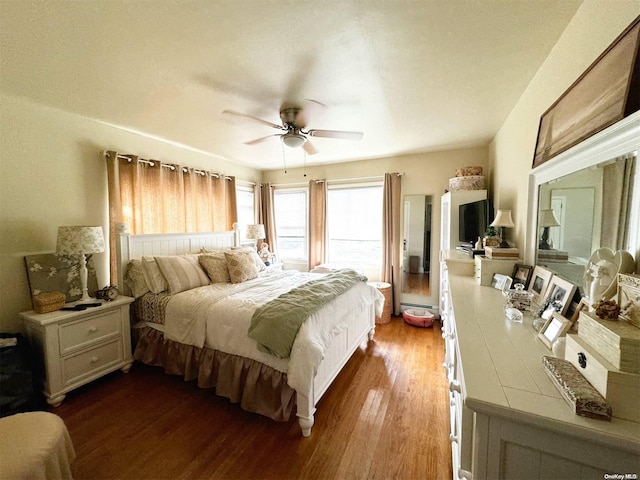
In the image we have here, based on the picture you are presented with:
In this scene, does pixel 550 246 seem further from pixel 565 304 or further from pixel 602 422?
pixel 602 422

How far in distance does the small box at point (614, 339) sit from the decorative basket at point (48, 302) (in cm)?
335

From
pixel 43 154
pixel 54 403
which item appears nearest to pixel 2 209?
pixel 43 154

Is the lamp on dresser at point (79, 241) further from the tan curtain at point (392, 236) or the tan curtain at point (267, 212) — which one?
the tan curtain at point (392, 236)

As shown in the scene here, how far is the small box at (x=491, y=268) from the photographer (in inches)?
73.0

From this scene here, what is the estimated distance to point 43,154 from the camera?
230cm

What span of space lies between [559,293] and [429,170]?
2941 mm

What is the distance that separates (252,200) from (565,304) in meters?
4.57

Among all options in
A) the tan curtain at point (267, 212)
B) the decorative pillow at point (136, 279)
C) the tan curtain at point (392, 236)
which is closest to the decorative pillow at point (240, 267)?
the decorative pillow at point (136, 279)

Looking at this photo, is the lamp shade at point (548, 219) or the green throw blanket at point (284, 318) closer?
the lamp shade at point (548, 219)

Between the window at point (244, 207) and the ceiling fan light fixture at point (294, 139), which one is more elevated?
the ceiling fan light fixture at point (294, 139)

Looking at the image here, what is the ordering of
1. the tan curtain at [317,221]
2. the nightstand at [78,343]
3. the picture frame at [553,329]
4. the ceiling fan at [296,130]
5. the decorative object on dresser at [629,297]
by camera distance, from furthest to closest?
the tan curtain at [317,221] → the ceiling fan at [296,130] → the nightstand at [78,343] → the picture frame at [553,329] → the decorative object on dresser at [629,297]

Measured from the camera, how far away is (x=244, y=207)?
4.71 meters

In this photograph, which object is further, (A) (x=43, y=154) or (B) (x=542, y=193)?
(A) (x=43, y=154)

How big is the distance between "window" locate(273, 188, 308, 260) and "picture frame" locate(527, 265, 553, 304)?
3.71 metres
